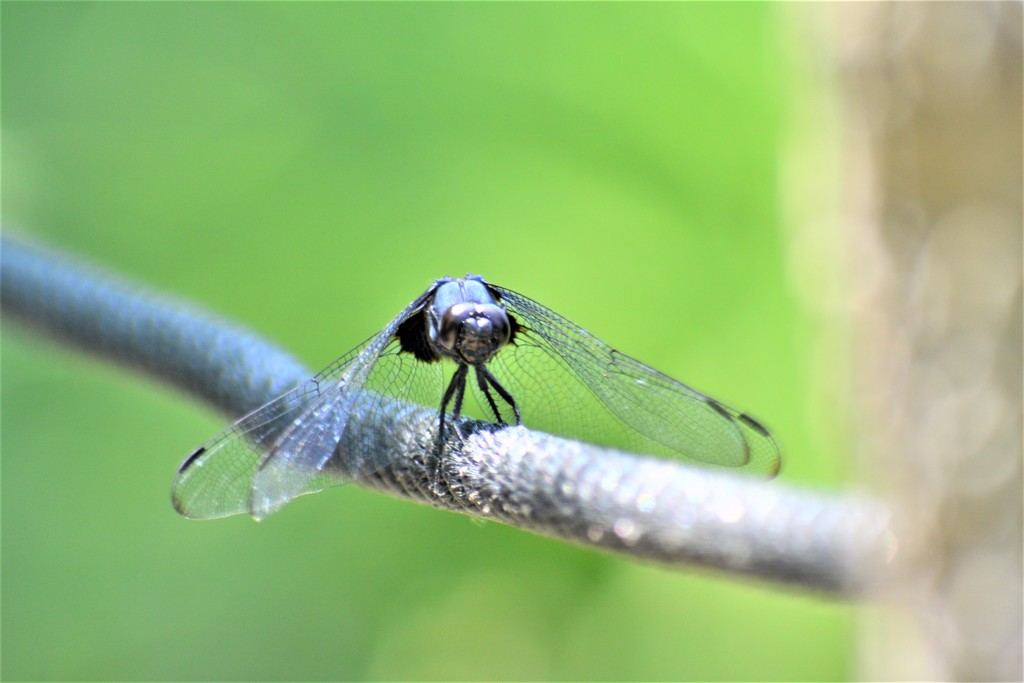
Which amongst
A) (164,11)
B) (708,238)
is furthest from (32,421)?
(708,238)

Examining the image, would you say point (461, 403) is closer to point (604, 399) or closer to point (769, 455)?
point (604, 399)

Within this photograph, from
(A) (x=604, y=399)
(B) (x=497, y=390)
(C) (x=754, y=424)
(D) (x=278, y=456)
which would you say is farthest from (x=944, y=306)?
(D) (x=278, y=456)

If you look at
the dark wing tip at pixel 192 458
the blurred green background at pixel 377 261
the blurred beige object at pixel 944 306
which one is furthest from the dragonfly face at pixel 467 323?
the blurred green background at pixel 377 261

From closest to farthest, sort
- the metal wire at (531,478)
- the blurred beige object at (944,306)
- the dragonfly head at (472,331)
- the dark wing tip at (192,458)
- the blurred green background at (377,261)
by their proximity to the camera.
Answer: the metal wire at (531,478)
the dark wing tip at (192,458)
the dragonfly head at (472,331)
the blurred beige object at (944,306)
the blurred green background at (377,261)

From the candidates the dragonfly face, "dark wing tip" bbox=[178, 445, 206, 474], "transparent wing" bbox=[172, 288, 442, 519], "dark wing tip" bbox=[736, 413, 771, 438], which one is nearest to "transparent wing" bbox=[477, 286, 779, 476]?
"dark wing tip" bbox=[736, 413, 771, 438]

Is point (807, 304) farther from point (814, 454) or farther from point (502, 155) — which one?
point (502, 155)

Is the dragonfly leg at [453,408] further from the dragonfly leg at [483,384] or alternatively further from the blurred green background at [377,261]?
the blurred green background at [377,261]

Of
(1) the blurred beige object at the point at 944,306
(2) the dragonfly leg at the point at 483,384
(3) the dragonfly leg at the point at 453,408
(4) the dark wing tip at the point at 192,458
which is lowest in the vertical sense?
(4) the dark wing tip at the point at 192,458
